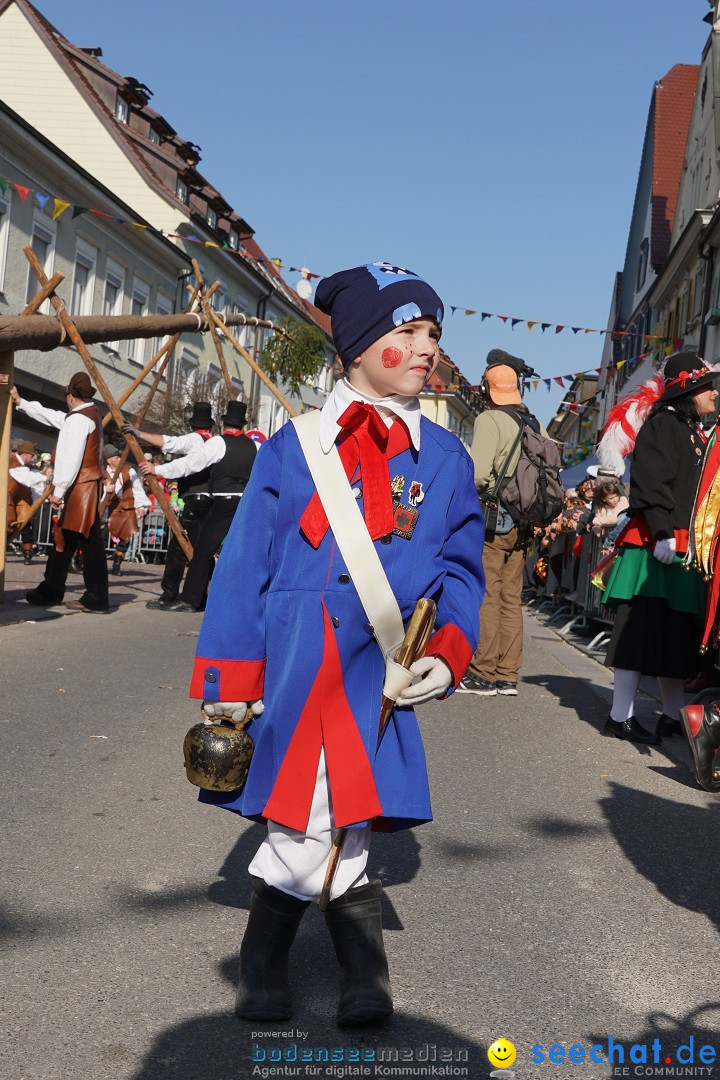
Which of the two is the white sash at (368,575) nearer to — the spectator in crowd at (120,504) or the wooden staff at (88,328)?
the wooden staff at (88,328)

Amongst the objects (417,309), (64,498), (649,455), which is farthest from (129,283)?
(417,309)

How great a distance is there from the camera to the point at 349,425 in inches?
116

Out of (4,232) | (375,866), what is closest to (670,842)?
(375,866)

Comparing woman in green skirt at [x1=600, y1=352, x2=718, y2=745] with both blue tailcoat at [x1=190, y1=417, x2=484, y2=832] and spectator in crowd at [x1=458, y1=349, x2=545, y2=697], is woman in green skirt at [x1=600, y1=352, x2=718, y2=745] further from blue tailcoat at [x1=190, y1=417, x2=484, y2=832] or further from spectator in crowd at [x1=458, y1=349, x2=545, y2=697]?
blue tailcoat at [x1=190, y1=417, x2=484, y2=832]

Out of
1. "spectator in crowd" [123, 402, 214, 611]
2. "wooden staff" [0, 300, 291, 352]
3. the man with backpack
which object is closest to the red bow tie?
the man with backpack

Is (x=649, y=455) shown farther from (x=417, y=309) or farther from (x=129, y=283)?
(x=129, y=283)

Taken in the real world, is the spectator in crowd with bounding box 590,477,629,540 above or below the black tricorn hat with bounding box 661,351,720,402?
below

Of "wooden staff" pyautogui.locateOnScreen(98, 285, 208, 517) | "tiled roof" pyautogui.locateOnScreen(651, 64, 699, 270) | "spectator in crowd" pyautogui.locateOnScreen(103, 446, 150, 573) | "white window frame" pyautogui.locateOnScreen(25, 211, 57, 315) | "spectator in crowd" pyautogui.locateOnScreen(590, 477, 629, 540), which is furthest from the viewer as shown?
"tiled roof" pyautogui.locateOnScreen(651, 64, 699, 270)

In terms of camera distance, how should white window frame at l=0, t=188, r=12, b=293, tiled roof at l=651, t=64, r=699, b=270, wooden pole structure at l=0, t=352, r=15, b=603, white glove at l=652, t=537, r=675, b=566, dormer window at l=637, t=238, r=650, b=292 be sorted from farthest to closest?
dormer window at l=637, t=238, r=650, b=292
tiled roof at l=651, t=64, r=699, b=270
white window frame at l=0, t=188, r=12, b=293
wooden pole structure at l=0, t=352, r=15, b=603
white glove at l=652, t=537, r=675, b=566

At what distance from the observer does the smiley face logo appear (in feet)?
8.87

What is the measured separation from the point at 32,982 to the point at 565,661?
8.54 m

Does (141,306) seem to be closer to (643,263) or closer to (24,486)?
(24,486)

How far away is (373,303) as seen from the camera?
3029 mm

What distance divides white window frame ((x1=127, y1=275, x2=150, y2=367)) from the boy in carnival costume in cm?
2979
